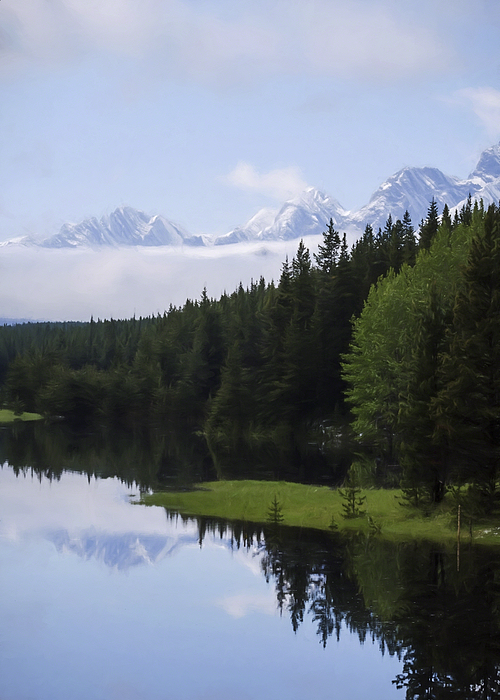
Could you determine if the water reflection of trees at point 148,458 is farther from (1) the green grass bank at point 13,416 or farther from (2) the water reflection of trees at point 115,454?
(1) the green grass bank at point 13,416

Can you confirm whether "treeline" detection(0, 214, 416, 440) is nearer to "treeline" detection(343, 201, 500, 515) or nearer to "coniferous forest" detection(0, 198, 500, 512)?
"coniferous forest" detection(0, 198, 500, 512)

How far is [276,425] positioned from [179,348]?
44277 mm

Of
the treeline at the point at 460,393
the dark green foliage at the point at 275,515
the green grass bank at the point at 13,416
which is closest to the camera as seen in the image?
the treeline at the point at 460,393

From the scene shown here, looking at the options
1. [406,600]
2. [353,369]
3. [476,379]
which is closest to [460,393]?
[476,379]

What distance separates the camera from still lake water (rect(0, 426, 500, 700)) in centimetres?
2050

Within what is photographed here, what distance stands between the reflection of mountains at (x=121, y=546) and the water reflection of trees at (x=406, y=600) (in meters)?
1.85

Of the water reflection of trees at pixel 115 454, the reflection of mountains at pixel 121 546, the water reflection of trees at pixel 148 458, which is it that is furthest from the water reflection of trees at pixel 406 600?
the water reflection of trees at pixel 148 458

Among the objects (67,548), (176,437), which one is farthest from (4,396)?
(67,548)

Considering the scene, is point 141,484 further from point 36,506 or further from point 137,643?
point 137,643

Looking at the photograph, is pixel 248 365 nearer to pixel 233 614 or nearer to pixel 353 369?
pixel 353 369

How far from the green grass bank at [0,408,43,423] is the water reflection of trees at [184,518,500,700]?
10722cm

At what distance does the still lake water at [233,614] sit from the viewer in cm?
2050

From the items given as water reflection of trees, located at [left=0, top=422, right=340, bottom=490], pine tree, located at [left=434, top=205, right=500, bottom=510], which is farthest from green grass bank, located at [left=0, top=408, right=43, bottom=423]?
pine tree, located at [left=434, top=205, right=500, bottom=510]

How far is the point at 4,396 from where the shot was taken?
162250 mm
